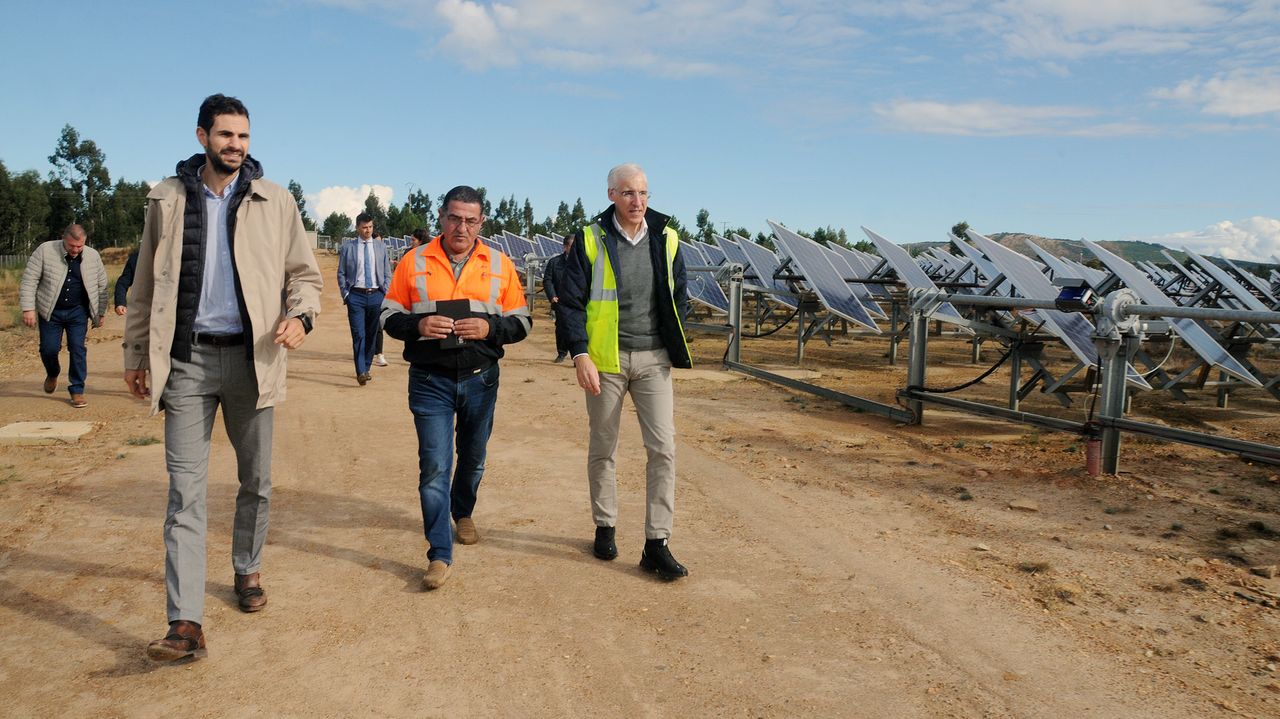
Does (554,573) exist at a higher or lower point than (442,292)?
lower

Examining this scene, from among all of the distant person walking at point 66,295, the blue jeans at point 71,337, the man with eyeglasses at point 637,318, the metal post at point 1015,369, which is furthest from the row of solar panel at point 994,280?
the blue jeans at point 71,337

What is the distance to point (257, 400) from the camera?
3.58 m

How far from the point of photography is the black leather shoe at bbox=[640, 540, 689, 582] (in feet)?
13.8

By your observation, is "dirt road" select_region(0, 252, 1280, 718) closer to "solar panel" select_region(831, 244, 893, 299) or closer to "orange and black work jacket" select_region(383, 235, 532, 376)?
"orange and black work jacket" select_region(383, 235, 532, 376)

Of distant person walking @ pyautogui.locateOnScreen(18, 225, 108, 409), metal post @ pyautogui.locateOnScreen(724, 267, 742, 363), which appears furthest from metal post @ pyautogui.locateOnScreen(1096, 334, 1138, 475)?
distant person walking @ pyautogui.locateOnScreen(18, 225, 108, 409)

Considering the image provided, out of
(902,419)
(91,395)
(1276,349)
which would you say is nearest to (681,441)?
(902,419)

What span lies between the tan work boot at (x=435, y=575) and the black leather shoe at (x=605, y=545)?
79 centimetres

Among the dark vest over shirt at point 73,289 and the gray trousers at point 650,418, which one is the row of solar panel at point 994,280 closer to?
the gray trousers at point 650,418

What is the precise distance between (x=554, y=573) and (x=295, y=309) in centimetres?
170

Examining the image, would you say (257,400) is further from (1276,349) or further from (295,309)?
(1276,349)

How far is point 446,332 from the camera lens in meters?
4.06

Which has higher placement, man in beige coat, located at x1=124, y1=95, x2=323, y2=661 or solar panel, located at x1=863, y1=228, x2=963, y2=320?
solar panel, located at x1=863, y1=228, x2=963, y2=320

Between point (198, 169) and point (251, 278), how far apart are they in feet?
1.53

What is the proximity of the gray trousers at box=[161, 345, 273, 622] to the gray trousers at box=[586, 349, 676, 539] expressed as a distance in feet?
4.83
